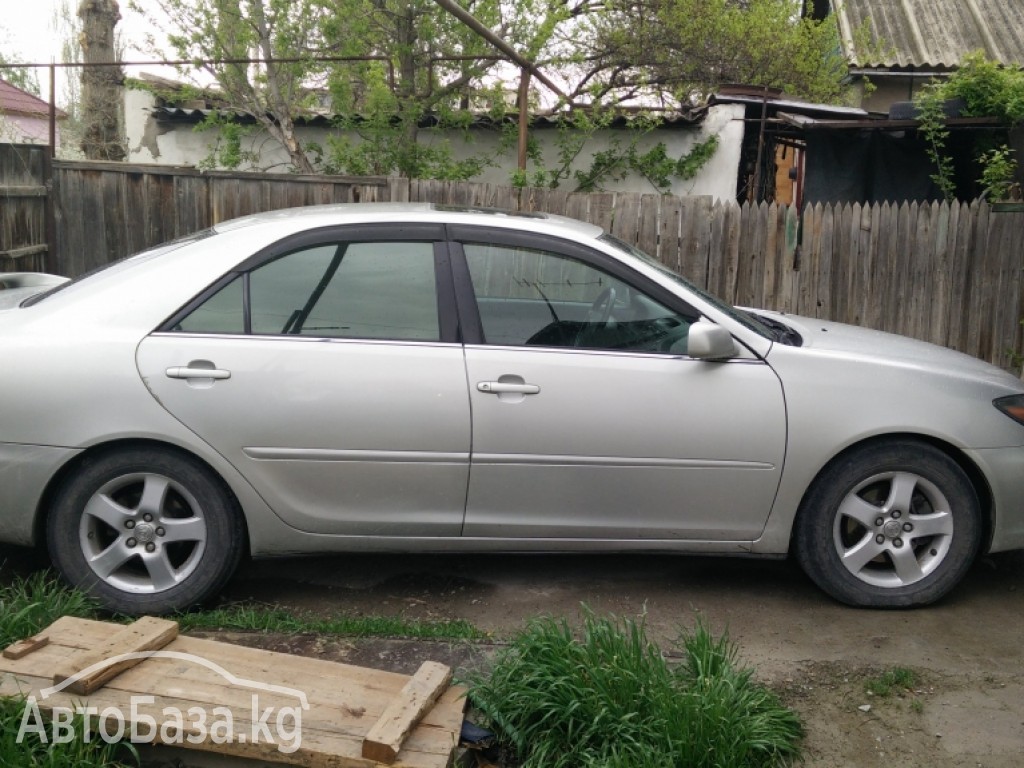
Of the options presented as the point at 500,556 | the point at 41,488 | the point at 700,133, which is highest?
the point at 700,133

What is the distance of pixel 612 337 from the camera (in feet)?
14.9

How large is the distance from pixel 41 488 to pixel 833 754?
10.2ft

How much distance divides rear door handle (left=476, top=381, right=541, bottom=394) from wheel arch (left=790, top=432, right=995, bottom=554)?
1.24 meters

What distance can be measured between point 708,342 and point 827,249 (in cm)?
446

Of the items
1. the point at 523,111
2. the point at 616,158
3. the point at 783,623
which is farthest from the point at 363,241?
the point at 616,158

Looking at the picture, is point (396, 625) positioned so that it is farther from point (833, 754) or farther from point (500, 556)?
point (833, 754)

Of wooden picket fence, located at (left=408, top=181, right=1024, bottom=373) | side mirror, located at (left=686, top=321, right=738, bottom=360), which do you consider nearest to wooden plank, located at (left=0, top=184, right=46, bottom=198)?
wooden picket fence, located at (left=408, top=181, right=1024, bottom=373)

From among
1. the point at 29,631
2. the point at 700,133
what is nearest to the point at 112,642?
the point at 29,631

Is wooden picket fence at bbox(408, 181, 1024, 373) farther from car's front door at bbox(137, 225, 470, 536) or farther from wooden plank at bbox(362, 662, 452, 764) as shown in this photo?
wooden plank at bbox(362, 662, 452, 764)

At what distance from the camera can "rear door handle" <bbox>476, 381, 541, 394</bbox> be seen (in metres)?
4.34

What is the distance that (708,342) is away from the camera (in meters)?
4.33

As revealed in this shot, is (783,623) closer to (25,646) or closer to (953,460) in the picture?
(953,460)

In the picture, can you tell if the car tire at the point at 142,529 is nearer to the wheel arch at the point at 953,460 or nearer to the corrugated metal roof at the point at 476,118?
the wheel arch at the point at 953,460

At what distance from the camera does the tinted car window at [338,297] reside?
4.43 m
